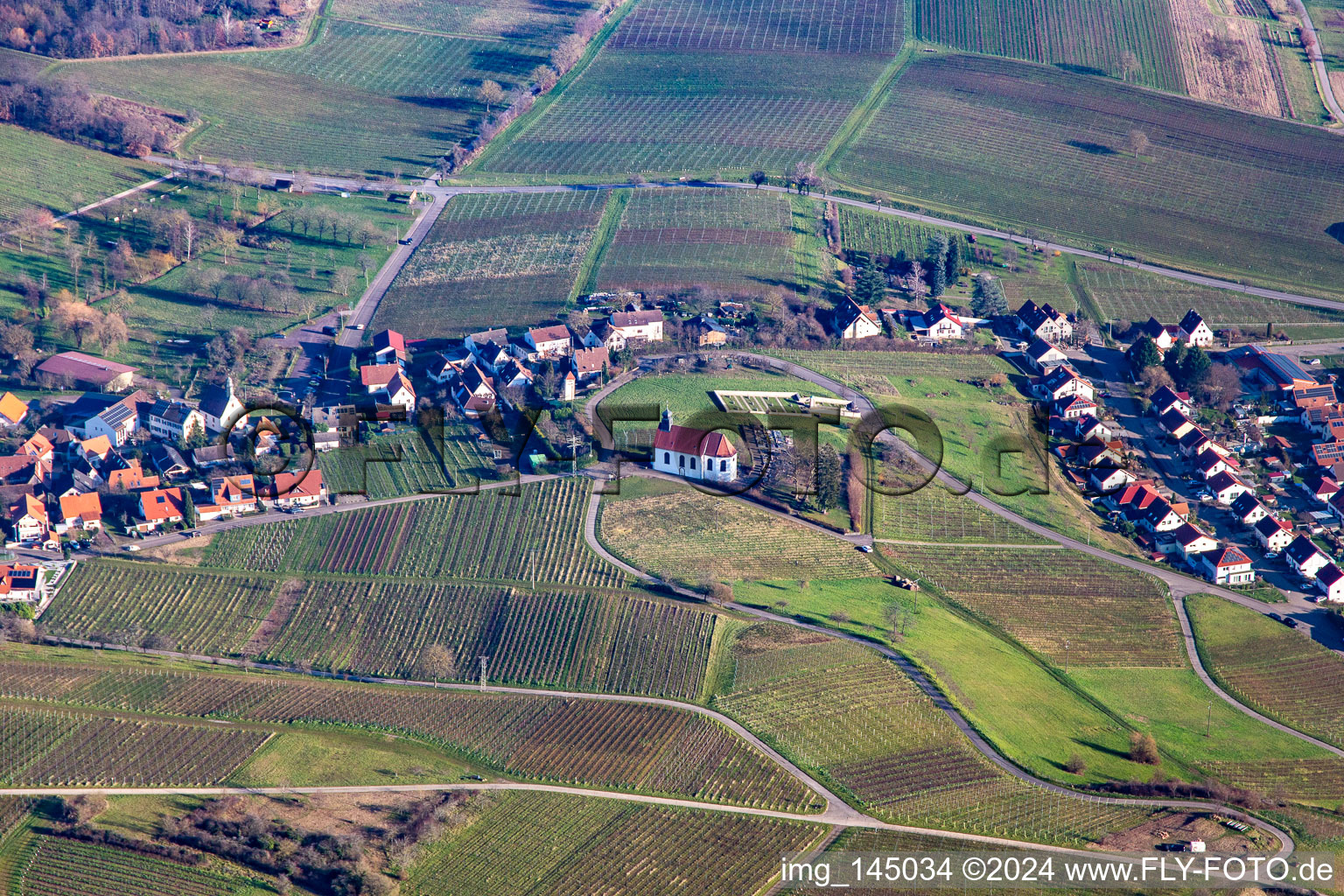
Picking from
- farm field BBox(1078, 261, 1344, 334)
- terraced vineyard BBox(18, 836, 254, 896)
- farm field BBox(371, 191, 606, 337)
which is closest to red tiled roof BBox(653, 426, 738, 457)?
farm field BBox(371, 191, 606, 337)

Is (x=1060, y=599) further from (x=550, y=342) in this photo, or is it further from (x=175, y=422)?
(x=175, y=422)

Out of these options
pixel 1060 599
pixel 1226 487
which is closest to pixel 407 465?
pixel 1060 599

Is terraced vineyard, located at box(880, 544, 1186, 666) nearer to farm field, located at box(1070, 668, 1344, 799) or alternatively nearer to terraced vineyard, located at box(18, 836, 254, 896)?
farm field, located at box(1070, 668, 1344, 799)

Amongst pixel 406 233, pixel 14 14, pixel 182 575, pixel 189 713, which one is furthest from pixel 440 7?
pixel 189 713

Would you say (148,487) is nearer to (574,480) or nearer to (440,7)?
(574,480)

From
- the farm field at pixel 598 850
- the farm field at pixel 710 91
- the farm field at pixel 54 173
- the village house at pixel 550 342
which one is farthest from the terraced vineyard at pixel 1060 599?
the farm field at pixel 54 173

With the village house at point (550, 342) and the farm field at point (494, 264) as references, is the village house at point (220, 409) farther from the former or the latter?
the village house at point (550, 342)
